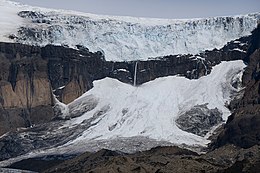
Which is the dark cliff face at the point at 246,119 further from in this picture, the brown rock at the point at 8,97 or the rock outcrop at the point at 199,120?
the brown rock at the point at 8,97

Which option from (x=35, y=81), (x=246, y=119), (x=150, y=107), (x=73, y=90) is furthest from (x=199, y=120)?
(x=35, y=81)

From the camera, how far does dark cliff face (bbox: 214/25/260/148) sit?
15762 centimetres

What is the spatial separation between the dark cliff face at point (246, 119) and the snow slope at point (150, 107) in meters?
5.30

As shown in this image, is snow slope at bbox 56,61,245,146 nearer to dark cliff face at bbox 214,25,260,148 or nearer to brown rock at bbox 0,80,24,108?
dark cliff face at bbox 214,25,260,148

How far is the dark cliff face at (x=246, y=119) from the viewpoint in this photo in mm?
157625

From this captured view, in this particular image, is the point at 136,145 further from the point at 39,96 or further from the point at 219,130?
the point at 39,96

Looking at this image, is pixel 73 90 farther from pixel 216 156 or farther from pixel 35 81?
pixel 216 156

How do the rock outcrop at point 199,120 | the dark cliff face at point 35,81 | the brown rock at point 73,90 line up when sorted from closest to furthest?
the rock outcrop at point 199,120 → the dark cliff face at point 35,81 → the brown rock at point 73,90

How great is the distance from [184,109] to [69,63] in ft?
99.8

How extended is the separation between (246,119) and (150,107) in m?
32.3

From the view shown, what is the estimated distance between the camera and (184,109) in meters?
186

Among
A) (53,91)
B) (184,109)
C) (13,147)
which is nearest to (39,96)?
(53,91)

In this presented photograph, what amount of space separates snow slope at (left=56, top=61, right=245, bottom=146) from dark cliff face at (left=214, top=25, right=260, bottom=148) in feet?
17.4

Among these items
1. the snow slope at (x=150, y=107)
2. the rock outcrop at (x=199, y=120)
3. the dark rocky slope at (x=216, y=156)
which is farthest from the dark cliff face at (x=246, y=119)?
the snow slope at (x=150, y=107)
